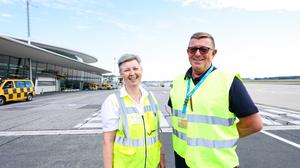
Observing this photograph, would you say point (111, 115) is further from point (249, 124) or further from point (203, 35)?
point (249, 124)

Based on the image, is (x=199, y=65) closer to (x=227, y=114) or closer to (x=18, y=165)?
(x=227, y=114)

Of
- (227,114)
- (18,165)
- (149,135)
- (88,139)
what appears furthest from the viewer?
(88,139)

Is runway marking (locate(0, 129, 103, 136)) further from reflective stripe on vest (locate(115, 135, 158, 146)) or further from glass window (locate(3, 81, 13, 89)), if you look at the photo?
glass window (locate(3, 81, 13, 89))

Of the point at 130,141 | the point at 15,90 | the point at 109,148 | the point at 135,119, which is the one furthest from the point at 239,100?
the point at 15,90

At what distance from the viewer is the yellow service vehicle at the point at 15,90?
16438mm

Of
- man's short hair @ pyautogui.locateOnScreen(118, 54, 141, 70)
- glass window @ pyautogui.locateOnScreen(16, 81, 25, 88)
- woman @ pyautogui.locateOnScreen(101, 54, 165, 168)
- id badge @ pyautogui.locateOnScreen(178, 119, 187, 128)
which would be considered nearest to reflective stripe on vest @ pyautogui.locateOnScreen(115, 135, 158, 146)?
woman @ pyautogui.locateOnScreen(101, 54, 165, 168)

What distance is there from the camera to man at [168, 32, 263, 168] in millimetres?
1804

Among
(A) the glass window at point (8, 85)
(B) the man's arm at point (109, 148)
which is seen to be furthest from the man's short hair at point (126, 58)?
(A) the glass window at point (8, 85)

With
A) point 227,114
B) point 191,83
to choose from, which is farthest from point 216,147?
point 191,83

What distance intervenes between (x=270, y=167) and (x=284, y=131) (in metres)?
3.48

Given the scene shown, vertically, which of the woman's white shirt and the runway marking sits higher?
the woman's white shirt

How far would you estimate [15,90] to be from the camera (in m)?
17.6

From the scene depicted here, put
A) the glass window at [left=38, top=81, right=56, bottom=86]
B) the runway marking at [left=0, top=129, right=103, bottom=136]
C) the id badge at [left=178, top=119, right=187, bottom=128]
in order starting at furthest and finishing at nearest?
the glass window at [left=38, top=81, right=56, bottom=86]
the runway marking at [left=0, top=129, right=103, bottom=136]
the id badge at [left=178, top=119, right=187, bottom=128]

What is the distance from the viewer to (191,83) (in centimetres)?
206
